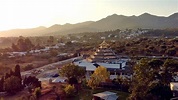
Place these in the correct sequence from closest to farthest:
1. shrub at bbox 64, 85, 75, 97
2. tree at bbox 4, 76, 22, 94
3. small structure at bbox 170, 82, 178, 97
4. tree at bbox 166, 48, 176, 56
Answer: small structure at bbox 170, 82, 178, 97 → shrub at bbox 64, 85, 75, 97 → tree at bbox 4, 76, 22, 94 → tree at bbox 166, 48, 176, 56

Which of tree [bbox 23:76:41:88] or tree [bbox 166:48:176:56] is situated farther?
tree [bbox 166:48:176:56]

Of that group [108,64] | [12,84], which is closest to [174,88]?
[108,64]

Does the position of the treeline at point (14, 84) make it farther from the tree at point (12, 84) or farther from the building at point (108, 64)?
the building at point (108, 64)

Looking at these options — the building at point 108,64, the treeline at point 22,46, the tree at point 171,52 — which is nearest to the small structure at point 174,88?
the building at point 108,64

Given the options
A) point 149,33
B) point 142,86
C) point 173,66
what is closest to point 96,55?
point 173,66

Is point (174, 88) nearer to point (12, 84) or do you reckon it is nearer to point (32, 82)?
point (32, 82)

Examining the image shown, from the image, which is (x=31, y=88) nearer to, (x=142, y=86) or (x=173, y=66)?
(x=142, y=86)

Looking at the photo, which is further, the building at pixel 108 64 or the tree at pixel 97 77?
the building at pixel 108 64

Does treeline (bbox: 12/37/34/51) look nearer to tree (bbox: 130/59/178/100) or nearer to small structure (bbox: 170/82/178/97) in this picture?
tree (bbox: 130/59/178/100)

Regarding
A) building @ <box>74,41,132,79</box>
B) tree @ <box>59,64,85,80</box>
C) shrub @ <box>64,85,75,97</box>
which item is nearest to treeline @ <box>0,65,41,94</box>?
tree @ <box>59,64,85,80</box>
